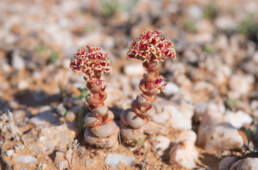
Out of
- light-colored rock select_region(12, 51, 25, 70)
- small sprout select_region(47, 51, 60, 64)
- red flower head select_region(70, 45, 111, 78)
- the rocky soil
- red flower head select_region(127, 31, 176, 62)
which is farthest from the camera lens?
light-colored rock select_region(12, 51, 25, 70)

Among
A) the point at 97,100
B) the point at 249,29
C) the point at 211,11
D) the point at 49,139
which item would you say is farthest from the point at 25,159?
the point at 211,11

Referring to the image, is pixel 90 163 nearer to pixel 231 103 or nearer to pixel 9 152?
pixel 9 152

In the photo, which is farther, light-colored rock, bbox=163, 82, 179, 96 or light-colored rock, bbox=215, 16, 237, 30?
light-colored rock, bbox=215, 16, 237, 30

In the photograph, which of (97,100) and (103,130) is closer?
(97,100)

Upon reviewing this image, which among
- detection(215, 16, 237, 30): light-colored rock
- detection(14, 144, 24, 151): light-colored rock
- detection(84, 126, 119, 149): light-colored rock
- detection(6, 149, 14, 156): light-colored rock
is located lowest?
detection(6, 149, 14, 156): light-colored rock

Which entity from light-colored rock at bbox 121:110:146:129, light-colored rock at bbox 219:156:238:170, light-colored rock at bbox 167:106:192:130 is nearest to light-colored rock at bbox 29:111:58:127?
light-colored rock at bbox 121:110:146:129

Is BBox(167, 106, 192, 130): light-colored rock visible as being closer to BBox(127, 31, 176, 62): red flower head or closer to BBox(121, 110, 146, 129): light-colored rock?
BBox(121, 110, 146, 129): light-colored rock

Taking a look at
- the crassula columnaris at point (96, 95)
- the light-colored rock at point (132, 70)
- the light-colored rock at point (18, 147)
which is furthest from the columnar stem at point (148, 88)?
the light-colored rock at point (132, 70)
